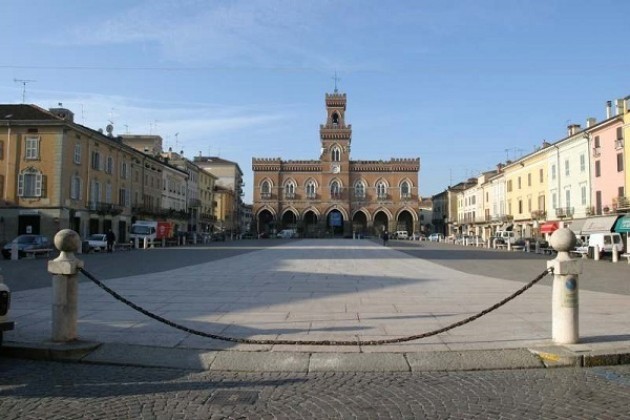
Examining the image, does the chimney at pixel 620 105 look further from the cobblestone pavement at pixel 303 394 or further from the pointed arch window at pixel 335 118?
the pointed arch window at pixel 335 118

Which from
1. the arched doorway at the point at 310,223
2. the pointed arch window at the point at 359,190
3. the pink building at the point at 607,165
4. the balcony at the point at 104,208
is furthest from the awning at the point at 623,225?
the arched doorway at the point at 310,223

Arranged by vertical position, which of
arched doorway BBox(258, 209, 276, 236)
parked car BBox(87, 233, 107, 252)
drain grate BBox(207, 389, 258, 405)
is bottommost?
drain grate BBox(207, 389, 258, 405)

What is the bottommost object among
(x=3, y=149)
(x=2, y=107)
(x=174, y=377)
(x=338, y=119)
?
(x=174, y=377)

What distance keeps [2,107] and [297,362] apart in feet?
158

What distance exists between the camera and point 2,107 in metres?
45.7

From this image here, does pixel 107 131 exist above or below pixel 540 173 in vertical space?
above

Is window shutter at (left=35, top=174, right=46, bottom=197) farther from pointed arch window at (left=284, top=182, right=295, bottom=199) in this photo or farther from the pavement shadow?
pointed arch window at (left=284, top=182, right=295, bottom=199)

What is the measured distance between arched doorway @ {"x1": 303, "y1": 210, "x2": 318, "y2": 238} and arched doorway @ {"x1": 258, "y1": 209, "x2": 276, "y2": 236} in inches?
241

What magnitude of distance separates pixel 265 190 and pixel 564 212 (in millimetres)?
62958

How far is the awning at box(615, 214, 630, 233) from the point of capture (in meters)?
35.9

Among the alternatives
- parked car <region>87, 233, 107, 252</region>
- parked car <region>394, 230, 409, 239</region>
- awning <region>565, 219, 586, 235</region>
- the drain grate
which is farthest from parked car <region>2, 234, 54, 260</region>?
parked car <region>394, 230, 409, 239</region>

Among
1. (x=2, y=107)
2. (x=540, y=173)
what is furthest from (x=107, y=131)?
(x=540, y=173)

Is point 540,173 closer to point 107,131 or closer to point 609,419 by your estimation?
point 107,131

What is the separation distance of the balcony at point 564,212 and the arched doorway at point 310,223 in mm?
55471
